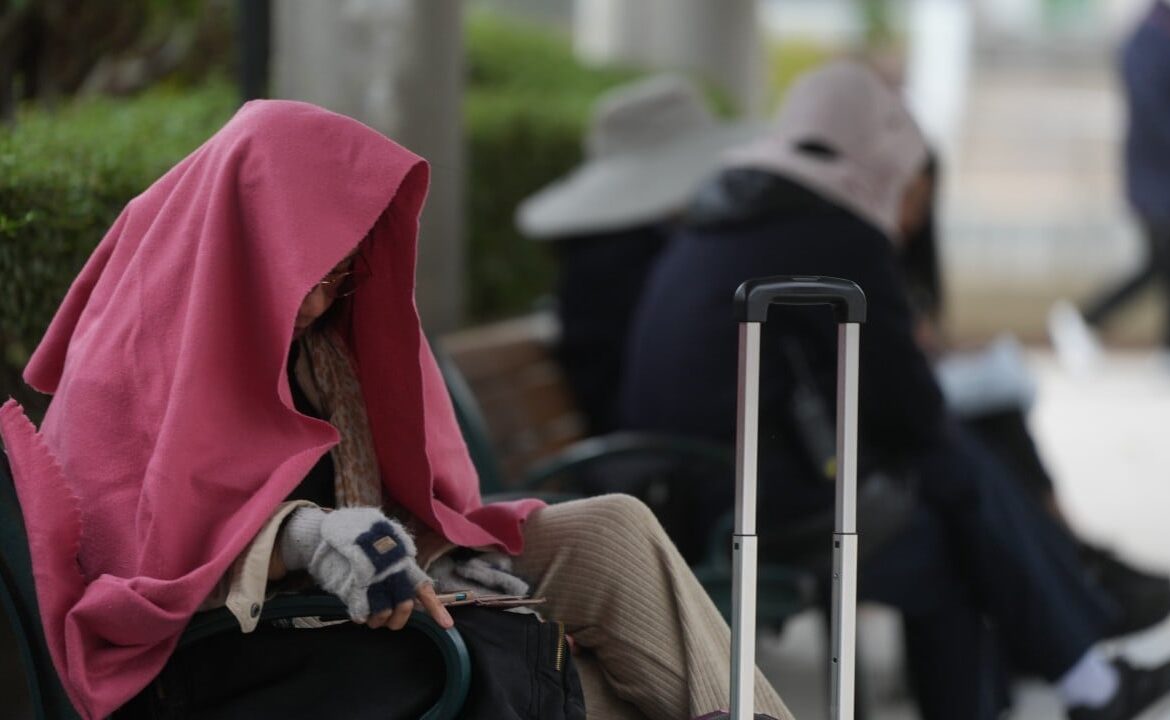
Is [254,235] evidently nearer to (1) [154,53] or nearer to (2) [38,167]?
(2) [38,167]

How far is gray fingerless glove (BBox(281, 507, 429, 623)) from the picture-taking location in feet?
7.72

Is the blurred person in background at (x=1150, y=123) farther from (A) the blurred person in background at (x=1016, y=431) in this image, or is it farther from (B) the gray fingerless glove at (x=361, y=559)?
(B) the gray fingerless glove at (x=361, y=559)

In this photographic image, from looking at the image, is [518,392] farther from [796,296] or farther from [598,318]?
[796,296]

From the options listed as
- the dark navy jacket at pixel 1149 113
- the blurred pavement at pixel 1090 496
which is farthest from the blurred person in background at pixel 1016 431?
the dark navy jacket at pixel 1149 113

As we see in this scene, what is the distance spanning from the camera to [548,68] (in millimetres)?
9711

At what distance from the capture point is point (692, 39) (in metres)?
11.4

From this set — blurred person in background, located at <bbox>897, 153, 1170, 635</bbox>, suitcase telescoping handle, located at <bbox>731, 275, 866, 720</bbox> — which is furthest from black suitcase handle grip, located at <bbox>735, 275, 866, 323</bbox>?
blurred person in background, located at <bbox>897, 153, 1170, 635</bbox>

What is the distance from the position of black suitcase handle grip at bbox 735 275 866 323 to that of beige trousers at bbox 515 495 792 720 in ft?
1.66

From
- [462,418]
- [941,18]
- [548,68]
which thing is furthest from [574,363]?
[941,18]

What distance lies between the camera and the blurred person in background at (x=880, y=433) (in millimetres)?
4047

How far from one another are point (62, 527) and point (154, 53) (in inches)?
160

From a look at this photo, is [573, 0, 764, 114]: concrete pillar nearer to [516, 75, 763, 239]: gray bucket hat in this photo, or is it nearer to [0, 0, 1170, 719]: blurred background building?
[0, 0, 1170, 719]: blurred background building

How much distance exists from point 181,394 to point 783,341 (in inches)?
77.3

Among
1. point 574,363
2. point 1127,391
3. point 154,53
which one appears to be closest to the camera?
point 574,363
